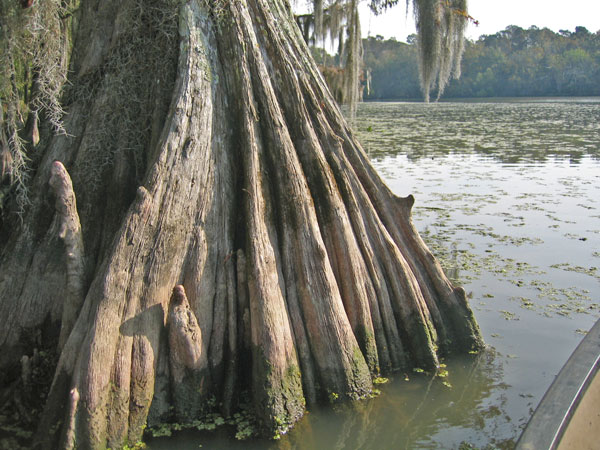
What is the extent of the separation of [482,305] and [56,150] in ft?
13.9

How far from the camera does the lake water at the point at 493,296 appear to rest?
13.0ft

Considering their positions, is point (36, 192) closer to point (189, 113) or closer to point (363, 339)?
point (189, 113)

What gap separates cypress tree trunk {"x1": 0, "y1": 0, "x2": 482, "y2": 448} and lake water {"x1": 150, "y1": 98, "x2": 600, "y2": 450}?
0.23 metres

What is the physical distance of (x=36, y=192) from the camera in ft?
14.6

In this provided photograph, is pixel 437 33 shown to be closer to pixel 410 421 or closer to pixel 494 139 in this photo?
pixel 410 421

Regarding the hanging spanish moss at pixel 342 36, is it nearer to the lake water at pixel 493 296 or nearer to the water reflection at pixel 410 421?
the lake water at pixel 493 296

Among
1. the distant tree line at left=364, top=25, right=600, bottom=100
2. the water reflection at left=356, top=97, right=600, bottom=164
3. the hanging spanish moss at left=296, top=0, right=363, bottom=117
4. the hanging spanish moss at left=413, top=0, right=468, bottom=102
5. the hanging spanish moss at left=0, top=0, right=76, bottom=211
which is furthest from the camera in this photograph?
the distant tree line at left=364, top=25, right=600, bottom=100

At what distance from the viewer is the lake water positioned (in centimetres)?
397

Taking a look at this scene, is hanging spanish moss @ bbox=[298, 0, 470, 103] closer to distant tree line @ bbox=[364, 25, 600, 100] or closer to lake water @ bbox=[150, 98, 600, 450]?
lake water @ bbox=[150, 98, 600, 450]

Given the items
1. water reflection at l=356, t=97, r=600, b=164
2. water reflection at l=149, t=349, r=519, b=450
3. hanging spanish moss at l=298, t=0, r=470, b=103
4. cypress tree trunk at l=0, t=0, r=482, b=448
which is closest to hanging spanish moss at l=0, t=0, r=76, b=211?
cypress tree trunk at l=0, t=0, r=482, b=448

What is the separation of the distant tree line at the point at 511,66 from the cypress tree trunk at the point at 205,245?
70560 mm

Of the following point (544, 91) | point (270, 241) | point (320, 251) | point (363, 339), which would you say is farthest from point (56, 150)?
point (544, 91)

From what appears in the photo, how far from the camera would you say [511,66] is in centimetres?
8681

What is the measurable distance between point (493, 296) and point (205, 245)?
11.6ft
